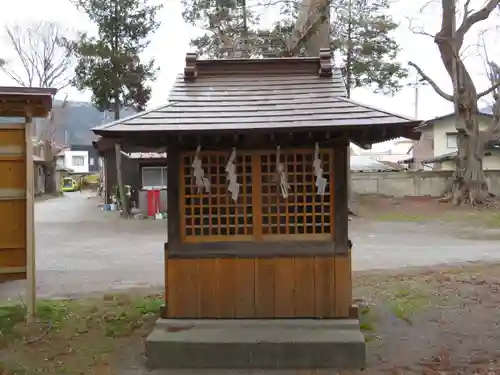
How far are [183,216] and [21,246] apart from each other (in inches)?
86.8

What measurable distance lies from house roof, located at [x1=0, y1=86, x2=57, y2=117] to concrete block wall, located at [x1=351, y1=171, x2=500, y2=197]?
23.2 m

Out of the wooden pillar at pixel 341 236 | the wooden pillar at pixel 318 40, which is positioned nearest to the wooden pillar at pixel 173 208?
Result: the wooden pillar at pixel 341 236

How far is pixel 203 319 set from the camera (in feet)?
20.5

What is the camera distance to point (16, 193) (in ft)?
22.9

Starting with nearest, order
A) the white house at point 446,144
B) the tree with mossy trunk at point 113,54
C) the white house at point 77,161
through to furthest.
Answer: the tree with mossy trunk at point 113,54 < the white house at point 446,144 < the white house at point 77,161

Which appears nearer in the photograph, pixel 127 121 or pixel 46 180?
pixel 127 121

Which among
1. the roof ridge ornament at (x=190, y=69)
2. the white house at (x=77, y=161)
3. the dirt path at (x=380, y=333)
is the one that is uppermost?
the white house at (x=77, y=161)

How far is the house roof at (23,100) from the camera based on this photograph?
6727mm

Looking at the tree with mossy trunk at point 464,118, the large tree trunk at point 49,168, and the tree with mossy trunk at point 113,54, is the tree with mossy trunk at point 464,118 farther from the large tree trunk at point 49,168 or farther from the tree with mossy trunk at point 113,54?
the large tree trunk at point 49,168

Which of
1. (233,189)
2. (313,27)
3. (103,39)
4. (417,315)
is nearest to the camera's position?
(233,189)

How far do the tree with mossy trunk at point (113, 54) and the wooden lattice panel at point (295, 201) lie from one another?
72.0ft

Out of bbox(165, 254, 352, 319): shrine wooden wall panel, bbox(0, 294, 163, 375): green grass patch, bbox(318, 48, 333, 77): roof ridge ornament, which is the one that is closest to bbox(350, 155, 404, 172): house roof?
bbox(318, 48, 333, 77): roof ridge ornament

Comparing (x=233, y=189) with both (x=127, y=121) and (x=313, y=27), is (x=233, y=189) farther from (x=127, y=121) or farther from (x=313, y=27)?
(x=313, y=27)

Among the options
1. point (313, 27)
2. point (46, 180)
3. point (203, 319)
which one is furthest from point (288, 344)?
point (46, 180)
